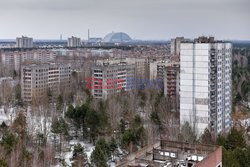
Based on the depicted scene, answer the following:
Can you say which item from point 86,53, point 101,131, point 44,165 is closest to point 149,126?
point 101,131

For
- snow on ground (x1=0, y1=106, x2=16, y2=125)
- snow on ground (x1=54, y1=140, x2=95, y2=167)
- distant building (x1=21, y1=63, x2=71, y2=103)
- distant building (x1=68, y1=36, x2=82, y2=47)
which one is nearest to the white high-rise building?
snow on ground (x1=54, y1=140, x2=95, y2=167)

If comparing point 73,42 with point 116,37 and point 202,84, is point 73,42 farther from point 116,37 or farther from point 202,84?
point 202,84

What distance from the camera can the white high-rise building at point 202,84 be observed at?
8.91m

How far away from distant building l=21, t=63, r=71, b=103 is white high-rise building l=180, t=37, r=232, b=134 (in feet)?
16.8

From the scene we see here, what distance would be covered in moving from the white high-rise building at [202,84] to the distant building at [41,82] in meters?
5.11

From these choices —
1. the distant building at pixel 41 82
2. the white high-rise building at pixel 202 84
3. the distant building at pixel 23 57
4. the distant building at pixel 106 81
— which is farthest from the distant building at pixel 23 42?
the white high-rise building at pixel 202 84

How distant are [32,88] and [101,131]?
19.6ft

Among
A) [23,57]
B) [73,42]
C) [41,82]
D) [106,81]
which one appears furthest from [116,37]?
[106,81]

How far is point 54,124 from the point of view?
819 cm

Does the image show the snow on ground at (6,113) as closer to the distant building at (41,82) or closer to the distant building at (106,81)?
the distant building at (41,82)

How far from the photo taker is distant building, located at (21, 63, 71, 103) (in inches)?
540

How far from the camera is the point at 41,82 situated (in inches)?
567

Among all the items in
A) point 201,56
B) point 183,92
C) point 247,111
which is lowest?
point 247,111

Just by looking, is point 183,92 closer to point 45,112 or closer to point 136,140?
point 136,140
